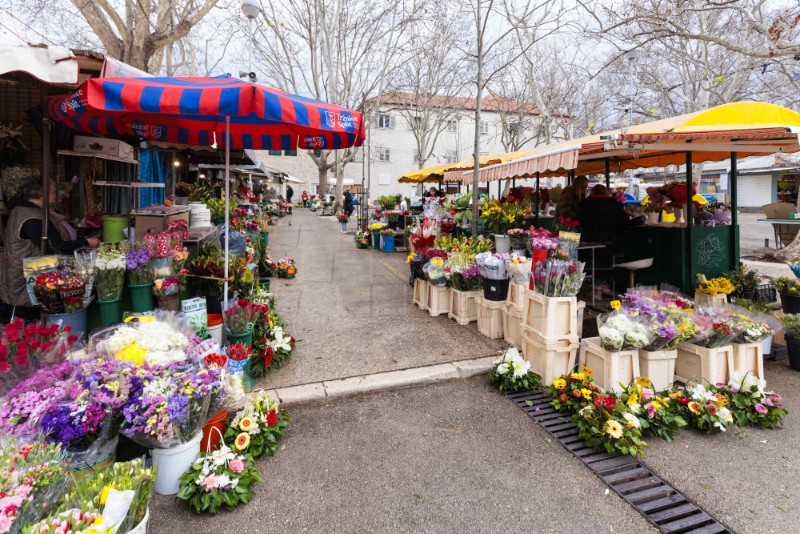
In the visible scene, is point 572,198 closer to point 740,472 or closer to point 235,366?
point 740,472

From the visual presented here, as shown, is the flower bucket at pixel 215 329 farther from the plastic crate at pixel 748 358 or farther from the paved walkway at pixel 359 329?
the plastic crate at pixel 748 358

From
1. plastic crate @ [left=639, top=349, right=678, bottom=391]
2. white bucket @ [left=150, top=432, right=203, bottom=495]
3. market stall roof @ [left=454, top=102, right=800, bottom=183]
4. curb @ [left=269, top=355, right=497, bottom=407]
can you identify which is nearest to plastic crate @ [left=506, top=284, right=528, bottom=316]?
curb @ [left=269, top=355, right=497, bottom=407]

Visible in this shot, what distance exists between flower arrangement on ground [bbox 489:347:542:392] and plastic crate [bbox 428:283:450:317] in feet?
6.53

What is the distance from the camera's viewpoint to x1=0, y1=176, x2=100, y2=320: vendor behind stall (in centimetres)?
413

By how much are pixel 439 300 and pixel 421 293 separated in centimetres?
49

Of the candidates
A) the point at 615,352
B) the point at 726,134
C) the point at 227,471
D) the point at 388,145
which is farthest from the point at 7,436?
the point at 388,145

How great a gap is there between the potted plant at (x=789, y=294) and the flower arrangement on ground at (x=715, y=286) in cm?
49

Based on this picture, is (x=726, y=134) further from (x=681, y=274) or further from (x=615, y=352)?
(x=615, y=352)

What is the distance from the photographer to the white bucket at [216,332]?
14.1 feet

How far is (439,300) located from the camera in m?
6.33

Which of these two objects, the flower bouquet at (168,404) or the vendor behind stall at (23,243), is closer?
the flower bouquet at (168,404)

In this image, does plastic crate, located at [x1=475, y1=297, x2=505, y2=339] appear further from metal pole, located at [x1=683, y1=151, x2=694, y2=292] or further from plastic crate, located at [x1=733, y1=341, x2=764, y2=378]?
metal pole, located at [x1=683, y1=151, x2=694, y2=292]

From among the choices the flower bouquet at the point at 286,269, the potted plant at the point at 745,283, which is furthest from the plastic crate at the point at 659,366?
the flower bouquet at the point at 286,269

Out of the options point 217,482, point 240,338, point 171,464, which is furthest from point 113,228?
point 217,482
